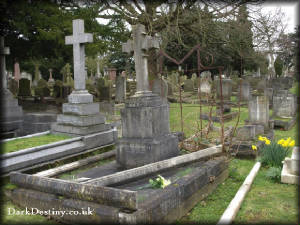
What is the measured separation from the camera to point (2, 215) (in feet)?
11.9

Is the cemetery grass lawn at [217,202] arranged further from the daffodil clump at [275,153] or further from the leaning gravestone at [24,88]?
the leaning gravestone at [24,88]

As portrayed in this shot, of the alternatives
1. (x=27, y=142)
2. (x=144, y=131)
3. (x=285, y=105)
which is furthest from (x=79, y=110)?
(x=285, y=105)

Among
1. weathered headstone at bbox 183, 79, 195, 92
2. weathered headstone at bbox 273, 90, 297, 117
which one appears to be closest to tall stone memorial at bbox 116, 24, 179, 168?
weathered headstone at bbox 273, 90, 297, 117

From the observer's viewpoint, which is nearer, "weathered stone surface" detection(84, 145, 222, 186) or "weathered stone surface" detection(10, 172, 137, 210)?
"weathered stone surface" detection(10, 172, 137, 210)

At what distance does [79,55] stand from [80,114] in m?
1.77

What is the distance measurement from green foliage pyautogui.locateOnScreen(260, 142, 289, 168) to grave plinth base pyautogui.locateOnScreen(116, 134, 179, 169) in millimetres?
2091

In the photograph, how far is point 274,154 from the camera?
18.4 feet

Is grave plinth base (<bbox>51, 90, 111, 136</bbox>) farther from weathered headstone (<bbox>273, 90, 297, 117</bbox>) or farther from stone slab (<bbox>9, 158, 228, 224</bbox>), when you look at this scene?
weathered headstone (<bbox>273, 90, 297, 117</bbox>)

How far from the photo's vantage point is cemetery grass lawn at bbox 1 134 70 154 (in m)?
5.66

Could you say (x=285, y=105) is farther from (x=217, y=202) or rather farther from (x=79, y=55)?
(x=217, y=202)

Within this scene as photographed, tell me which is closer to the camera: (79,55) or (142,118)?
(142,118)

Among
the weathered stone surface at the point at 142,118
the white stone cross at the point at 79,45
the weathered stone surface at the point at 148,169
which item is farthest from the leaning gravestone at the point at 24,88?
the weathered stone surface at the point at 148,169

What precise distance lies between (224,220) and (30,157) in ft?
12.3

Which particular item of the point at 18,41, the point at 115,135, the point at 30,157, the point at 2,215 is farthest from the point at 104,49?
the point at 2,215
